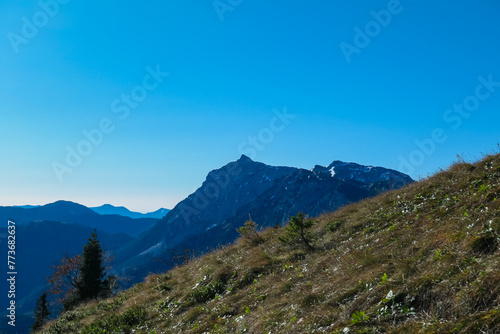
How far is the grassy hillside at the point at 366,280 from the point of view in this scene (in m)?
5.17

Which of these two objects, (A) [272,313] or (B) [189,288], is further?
(B) [189,288]

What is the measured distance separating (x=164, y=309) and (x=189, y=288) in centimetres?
134

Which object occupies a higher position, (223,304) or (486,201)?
(486,201)

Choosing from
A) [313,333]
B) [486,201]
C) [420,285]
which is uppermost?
[486,201]

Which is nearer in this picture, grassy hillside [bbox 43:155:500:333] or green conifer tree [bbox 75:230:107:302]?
grassy hillside [bbox 43:155:500:333]

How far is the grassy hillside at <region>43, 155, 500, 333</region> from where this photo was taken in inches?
203

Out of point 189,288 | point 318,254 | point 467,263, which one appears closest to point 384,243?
point 318,254

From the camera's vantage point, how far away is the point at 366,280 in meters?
7.01

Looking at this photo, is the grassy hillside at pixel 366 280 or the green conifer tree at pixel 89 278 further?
the green conifer tree at pixel 89 278

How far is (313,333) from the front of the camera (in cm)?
601

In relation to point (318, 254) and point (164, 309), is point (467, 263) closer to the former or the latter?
point (318, 254)

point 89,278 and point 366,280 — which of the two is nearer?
point 366,280

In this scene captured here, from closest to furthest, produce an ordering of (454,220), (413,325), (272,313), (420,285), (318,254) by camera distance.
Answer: (413,325)
(420,285)
(272,313)
(454,220)
(318,254)

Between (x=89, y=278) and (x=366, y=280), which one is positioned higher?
(x=89, y=278)
